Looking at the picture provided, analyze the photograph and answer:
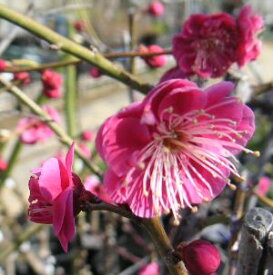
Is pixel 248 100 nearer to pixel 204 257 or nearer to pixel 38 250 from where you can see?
pixel 204 257

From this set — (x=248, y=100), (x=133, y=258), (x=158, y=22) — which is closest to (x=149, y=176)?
(x=248, y=100)

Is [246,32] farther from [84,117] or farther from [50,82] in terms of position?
[84,117]

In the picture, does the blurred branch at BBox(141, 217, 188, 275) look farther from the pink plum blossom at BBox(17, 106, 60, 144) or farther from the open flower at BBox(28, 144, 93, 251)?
the pink plum blossom at BBox(17, 106, 60, 144)

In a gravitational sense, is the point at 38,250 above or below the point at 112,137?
below

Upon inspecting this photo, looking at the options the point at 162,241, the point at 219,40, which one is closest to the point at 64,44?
the point at 219,40

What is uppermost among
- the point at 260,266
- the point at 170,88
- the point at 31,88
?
the point at 170,88

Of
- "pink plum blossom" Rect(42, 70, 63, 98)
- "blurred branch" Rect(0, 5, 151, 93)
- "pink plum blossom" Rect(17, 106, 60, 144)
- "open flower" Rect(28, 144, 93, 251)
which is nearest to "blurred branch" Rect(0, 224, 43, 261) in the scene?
"pink plum blossom" Rect(17, 106, 60, 144)

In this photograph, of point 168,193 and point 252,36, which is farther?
point 252,36
